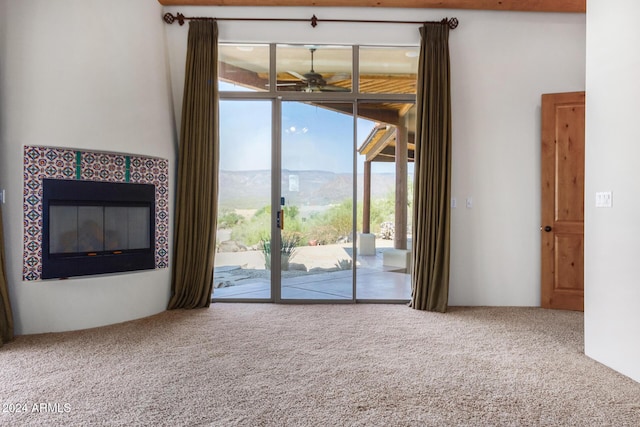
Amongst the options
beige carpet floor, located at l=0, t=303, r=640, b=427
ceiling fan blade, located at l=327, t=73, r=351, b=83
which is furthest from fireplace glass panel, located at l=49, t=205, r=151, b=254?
ceiling fan blade, located at l=327, t=73, r=351, b=83

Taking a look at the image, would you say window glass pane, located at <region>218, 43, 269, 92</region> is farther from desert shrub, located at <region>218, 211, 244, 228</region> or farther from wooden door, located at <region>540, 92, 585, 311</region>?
wooden door, located at <region>540, 92, 585, 311</region>

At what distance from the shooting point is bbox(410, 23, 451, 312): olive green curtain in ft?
14.5

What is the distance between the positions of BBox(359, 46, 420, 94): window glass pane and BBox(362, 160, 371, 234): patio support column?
874 millimetres

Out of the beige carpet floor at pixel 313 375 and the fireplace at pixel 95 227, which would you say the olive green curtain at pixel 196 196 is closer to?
the fireplace at pixel 95 227

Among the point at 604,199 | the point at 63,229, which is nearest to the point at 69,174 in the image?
the point at 63,229

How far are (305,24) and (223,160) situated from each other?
1.77 metres

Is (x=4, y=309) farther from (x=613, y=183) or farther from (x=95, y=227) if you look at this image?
(x=613, y=183)

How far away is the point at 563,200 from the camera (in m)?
4.46

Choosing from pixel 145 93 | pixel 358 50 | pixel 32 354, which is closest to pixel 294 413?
pixel 32 354

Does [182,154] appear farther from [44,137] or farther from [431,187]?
[431,187]

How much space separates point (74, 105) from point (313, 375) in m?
3.02

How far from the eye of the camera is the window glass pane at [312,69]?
4711 mm

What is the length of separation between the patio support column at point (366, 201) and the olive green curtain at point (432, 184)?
53cm

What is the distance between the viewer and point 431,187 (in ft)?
14.6
